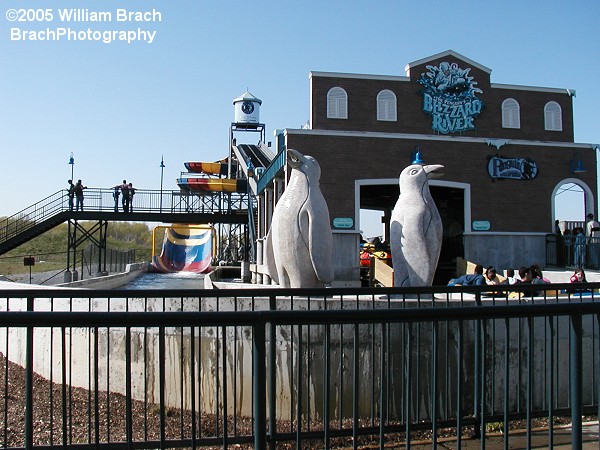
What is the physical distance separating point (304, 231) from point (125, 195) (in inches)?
893

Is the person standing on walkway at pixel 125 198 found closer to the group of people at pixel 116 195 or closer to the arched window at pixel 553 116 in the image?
the group of people at pixel 116 195

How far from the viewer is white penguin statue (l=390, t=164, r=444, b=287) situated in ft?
34.6

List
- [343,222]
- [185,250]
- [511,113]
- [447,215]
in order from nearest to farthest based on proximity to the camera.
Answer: [343,222]
[511,113]
[447,215]
[185,250]

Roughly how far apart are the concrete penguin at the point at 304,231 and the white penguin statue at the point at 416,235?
4.63 ft

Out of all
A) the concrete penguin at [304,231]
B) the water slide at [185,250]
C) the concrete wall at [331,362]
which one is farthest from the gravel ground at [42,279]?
the concrete wall at [331,362]

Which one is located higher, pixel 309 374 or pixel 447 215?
pixel 447 215

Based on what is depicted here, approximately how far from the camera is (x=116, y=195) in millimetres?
30500

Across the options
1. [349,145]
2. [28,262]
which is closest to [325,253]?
[349,145]

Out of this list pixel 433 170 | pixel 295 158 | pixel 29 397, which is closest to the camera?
pixel 29 397

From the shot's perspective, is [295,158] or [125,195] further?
[125,195]

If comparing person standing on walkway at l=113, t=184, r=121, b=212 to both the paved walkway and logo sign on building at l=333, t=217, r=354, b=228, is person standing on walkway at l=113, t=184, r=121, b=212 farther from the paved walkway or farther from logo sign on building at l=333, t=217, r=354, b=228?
the paved walkway

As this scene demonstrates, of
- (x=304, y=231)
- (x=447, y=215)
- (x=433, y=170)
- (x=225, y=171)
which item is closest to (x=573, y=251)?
(x=447, y=215)

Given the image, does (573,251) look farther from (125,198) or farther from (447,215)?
(125,198)

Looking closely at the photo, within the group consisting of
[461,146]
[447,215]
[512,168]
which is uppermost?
[461,146]
